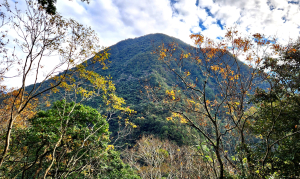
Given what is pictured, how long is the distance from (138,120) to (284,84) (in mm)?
28938

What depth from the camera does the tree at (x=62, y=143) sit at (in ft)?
23.6

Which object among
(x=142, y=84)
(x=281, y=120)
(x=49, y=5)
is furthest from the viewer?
(x=142, y=84)

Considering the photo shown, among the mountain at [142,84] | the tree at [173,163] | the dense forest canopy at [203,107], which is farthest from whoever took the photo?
the mountain at [142,84]

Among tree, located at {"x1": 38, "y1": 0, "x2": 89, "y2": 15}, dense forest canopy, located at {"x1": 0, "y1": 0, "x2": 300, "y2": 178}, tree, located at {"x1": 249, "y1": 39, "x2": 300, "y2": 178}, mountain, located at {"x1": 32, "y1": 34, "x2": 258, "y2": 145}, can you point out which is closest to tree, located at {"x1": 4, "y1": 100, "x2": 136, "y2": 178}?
dense forest canopy, located at {"x1": 0, "y1": 0, "x2": 300, "y2": 178}

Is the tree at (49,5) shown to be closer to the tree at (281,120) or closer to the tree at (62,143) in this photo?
the tree at (62,143)

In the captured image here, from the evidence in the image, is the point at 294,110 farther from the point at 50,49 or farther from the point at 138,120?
the point at 138,120

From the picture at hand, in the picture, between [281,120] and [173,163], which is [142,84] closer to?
[173,163]

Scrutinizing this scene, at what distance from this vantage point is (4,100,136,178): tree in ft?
23.6

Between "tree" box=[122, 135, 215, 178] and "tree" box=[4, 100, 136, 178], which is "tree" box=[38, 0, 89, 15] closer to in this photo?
"tree" box=[4, 100, 136, 178]

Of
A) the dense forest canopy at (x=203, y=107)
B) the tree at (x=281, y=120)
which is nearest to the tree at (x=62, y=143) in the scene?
the dense forest canopy at (x=203, y=107)

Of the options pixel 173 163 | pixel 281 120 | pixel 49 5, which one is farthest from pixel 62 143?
pixel 281 120

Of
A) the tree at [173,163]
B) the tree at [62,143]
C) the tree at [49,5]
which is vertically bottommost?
the tree at [173,163]

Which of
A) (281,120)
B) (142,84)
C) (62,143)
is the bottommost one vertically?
(62,143)

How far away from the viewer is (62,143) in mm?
8328
